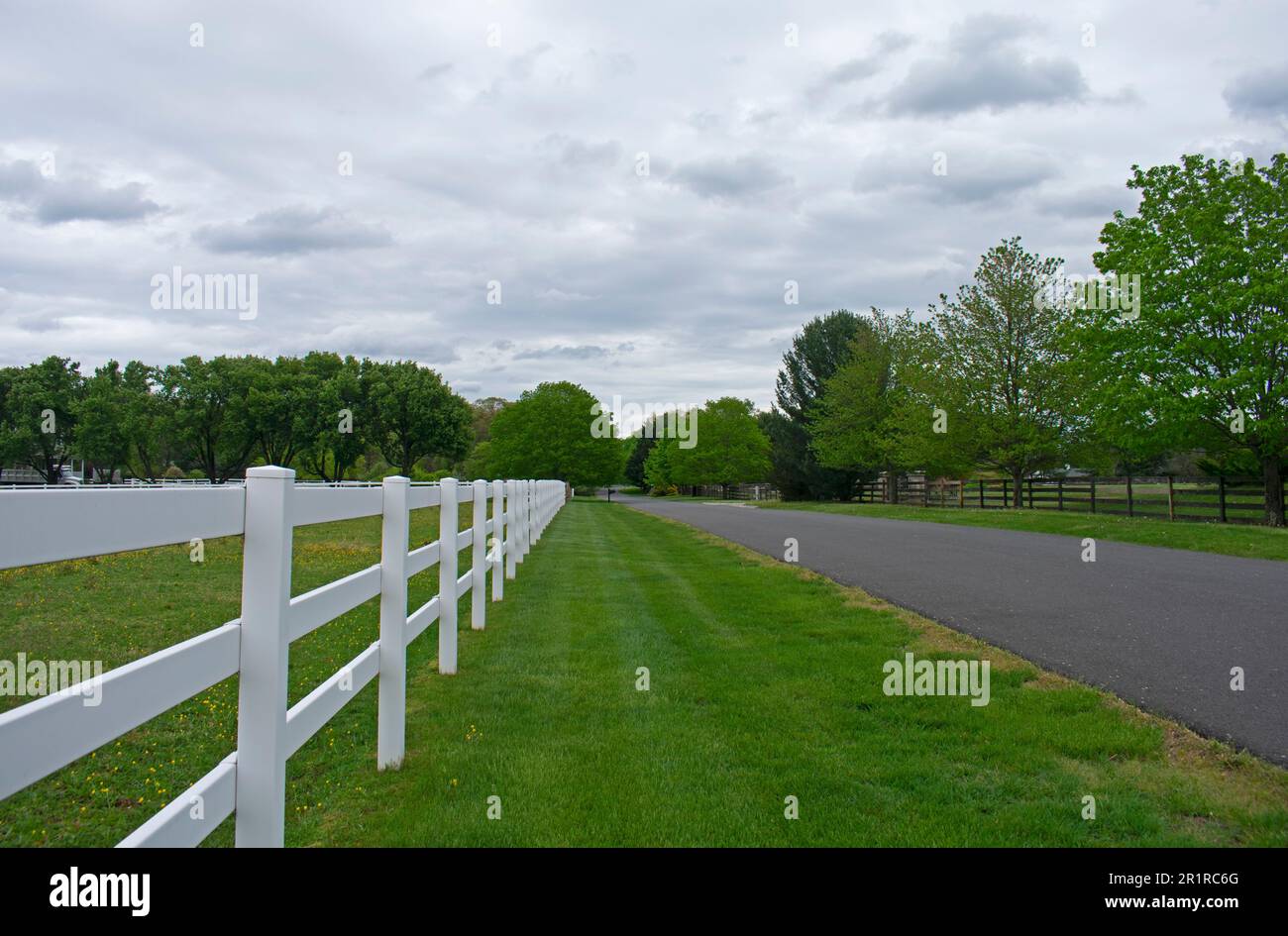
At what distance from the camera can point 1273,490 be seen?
2291 cm

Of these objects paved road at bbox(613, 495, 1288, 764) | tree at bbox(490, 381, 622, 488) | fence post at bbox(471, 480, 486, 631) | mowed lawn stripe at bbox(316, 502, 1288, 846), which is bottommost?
mowed lawn stripe at bbox(316, 502, 1288, 846)

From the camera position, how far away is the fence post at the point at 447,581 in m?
6.35

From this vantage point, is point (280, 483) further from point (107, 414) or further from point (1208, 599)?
point (107, 414)

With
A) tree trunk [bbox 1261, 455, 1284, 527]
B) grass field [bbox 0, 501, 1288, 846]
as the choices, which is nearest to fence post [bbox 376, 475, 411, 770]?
grass field [bbox 0, 501, 1288, 846]

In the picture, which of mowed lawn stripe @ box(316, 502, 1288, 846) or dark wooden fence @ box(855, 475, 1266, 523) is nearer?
mowed lawn stripe @ box(316, 502, 1288, 846)

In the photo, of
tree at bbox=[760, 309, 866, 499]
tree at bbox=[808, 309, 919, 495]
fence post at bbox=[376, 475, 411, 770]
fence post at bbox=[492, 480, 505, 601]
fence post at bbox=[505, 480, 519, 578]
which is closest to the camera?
fence post at bbox=[376, 475, 411, 770]

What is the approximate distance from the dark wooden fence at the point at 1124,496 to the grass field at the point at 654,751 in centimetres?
2220

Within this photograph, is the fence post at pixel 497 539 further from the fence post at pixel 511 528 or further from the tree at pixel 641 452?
the tree at pixel 641 452

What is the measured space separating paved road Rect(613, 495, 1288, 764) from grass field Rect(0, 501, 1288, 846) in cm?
46

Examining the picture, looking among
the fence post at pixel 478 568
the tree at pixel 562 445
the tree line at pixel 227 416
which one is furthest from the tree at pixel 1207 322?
the tree line at pixel 227 416

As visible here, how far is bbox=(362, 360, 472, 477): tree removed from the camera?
68.0 meters

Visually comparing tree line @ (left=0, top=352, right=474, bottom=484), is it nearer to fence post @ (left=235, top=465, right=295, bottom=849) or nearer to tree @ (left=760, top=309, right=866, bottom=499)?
tree @ (left=760, top=309, right=866, bottom=499)

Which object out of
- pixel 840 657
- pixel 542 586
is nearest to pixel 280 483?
pixel 840 657

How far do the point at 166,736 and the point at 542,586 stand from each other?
6.96 metres
